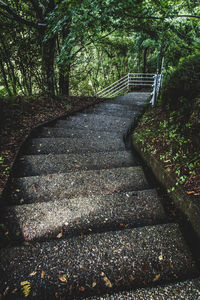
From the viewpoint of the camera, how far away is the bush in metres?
3.13

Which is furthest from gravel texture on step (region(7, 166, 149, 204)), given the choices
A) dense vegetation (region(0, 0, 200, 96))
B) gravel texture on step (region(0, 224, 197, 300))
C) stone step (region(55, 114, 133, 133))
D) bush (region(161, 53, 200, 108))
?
stone step (region(55, 114, 133, 133))

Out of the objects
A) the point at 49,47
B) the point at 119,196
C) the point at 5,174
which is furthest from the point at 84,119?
the point at 119,196

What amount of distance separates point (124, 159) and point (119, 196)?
1.13m

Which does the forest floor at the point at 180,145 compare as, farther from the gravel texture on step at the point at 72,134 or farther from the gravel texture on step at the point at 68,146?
the gravel texture on step at the point at 72,134

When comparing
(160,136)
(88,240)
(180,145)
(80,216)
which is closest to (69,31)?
(160,136)

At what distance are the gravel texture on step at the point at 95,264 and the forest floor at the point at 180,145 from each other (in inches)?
28.4

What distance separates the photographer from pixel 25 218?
183 centimetres

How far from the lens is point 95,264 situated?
4.73ft

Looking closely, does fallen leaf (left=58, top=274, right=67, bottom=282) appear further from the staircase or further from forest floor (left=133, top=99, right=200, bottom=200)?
forest floor (left=133, top=99, right=200, bottom=200)

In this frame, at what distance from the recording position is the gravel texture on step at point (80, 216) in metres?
1.75

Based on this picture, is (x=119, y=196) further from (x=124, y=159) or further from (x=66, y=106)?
(x=66, y=106)

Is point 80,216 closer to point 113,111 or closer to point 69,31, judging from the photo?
point 113,111

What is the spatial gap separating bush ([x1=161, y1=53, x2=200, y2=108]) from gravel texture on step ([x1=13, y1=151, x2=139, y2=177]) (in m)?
1.53

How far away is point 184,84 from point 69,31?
5.22 meters
